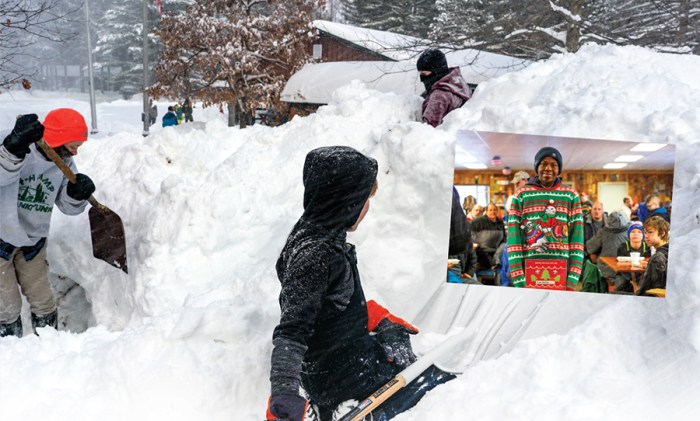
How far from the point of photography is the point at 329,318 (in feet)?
8.05

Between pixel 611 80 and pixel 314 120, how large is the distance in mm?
3065

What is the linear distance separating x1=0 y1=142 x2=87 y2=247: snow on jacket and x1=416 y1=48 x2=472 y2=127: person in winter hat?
3263 millimetres

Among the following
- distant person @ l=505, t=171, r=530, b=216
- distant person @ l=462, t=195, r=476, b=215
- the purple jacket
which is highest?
the purple jacket

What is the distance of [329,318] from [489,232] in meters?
0.83

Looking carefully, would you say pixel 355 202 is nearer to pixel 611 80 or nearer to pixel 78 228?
pixel 611 80

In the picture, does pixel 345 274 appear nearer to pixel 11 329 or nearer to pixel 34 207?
pixel 34 207

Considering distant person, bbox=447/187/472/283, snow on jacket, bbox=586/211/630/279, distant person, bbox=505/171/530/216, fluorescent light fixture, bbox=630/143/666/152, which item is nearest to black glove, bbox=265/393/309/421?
distant person, bbox=447/187/472/283

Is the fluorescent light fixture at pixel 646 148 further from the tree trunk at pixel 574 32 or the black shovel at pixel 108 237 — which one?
the tree trunk at pixel 574 32

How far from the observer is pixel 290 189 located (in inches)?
225

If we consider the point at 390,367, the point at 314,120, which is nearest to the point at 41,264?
the point at 314,120

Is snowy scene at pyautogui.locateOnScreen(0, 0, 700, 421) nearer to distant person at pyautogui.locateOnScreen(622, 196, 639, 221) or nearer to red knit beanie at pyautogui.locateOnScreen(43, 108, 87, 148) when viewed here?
red knit beanie at pyautogui.locateOnScreen(43, 108, 87, 148)

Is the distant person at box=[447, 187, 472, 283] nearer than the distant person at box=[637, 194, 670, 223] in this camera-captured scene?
No

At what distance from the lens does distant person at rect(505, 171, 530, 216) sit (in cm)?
248

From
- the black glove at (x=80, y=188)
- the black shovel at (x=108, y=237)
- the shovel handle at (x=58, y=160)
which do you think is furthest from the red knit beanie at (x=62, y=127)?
the black shovel at (x=108, y=237)
